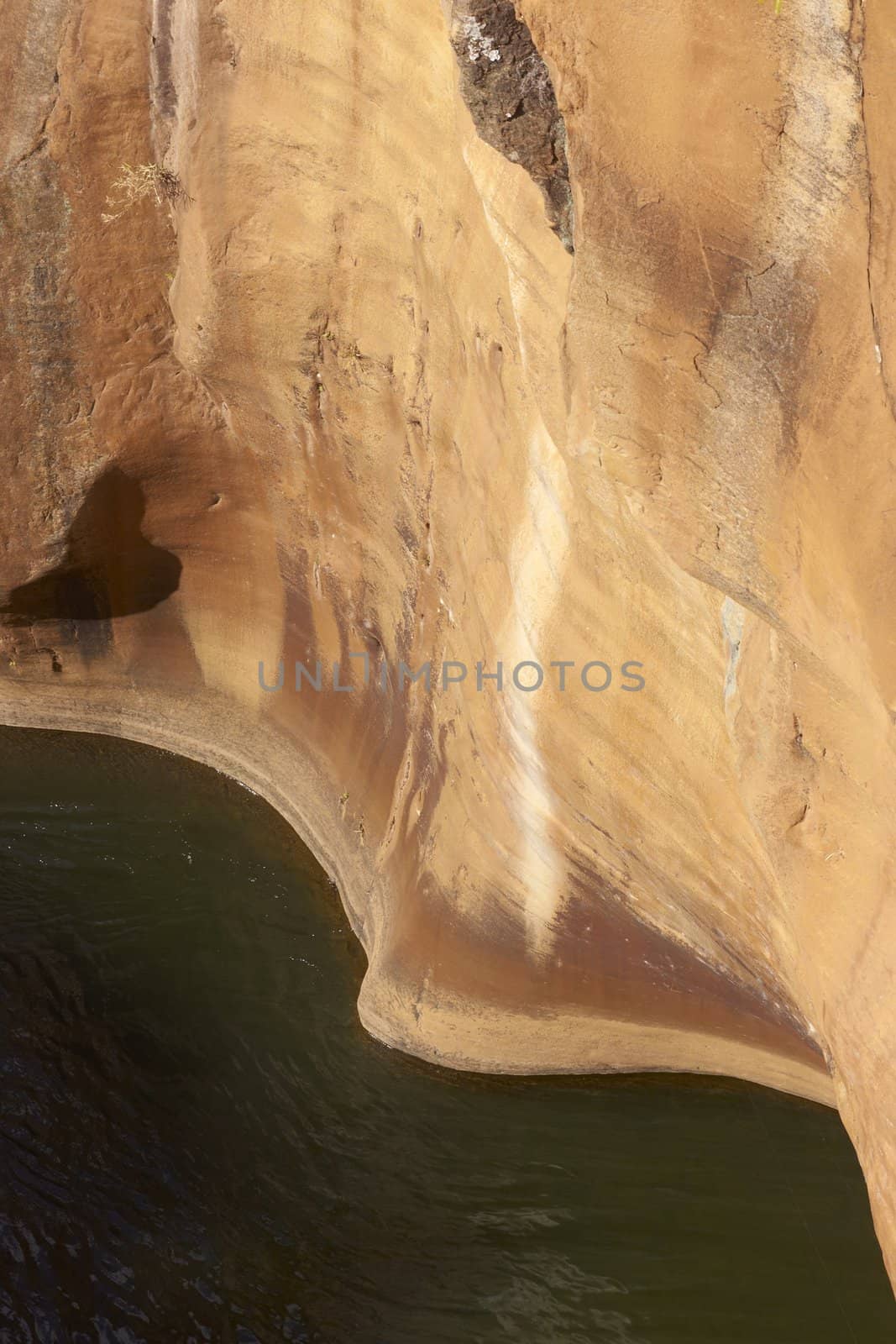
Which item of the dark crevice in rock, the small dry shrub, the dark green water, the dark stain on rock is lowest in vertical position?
the dark green water

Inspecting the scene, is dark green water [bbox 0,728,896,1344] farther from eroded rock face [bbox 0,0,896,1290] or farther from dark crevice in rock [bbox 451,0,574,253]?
dark crevice in rock [bbox 451,0,574,253]

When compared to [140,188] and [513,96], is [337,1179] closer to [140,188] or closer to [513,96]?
[513,96]

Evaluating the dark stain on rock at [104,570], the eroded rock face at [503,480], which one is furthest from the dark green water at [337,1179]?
the dark stain on rock at [104,570]

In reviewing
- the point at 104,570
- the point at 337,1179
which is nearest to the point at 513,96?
the point at 337,1179

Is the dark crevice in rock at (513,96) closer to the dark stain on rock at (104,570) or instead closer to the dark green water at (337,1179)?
the dark green water at (337,1179)

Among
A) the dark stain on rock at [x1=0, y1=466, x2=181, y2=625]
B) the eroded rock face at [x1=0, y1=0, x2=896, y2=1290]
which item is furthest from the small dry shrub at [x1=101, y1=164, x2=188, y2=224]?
the dark stain on rock at [x1=0, y1=466, x2=181, y2=625]

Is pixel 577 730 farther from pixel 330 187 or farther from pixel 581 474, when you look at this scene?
pixel 330 187
